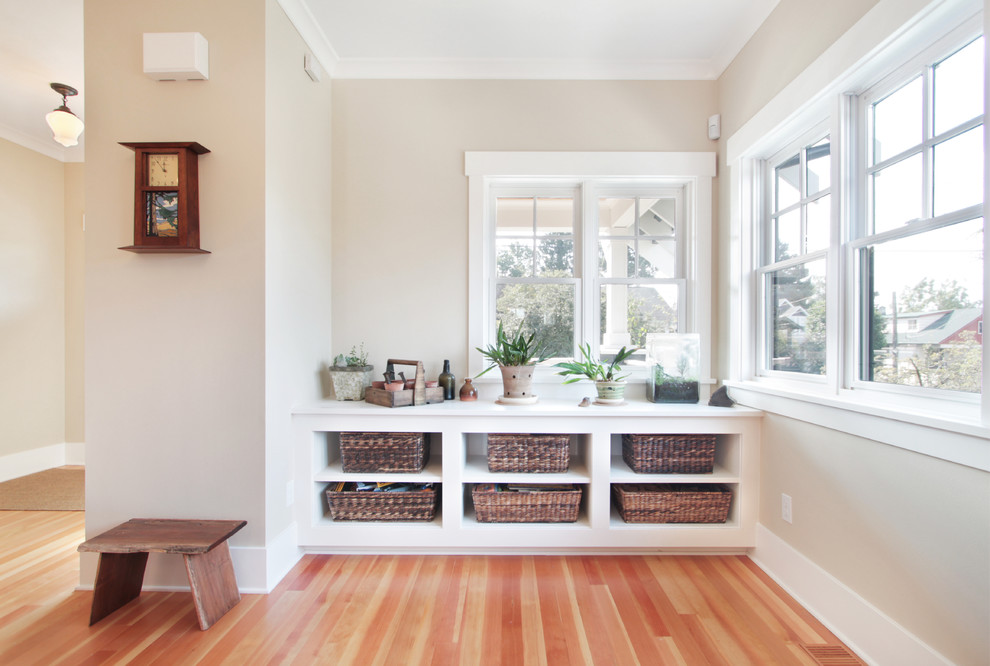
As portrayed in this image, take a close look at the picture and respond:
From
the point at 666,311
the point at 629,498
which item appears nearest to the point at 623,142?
the point at 666,311

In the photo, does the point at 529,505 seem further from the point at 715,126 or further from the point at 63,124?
the point at 63,124

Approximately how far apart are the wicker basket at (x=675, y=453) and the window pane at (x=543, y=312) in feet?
2.50

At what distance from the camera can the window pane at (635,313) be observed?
2838 millimetres

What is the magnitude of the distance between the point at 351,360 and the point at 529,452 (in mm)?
1155

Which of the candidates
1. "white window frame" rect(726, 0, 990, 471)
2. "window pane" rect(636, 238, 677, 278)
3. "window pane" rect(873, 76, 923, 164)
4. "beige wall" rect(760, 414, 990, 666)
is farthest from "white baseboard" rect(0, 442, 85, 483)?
"window pane" rect(873, 76, 923, 164)

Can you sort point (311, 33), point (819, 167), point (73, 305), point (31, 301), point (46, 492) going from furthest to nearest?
1. point (73, 305)
2. point (31, 301)
3. point (46, 492)
4. point (311, 33)
5. point (819, 167)

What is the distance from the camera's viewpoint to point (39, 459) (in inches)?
145

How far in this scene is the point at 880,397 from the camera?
5.42 ft

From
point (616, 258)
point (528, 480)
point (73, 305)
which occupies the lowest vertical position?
point (528, 480)

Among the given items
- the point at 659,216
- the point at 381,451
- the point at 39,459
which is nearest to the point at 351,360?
the point at 381,451

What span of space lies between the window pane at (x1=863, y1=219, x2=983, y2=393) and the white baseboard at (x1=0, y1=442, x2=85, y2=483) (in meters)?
5.72

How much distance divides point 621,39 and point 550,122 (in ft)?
1.88

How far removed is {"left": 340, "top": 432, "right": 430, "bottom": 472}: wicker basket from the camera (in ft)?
7.63

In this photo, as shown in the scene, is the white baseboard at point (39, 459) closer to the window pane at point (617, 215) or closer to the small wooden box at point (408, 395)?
the small wooden box at point (408, 395)
